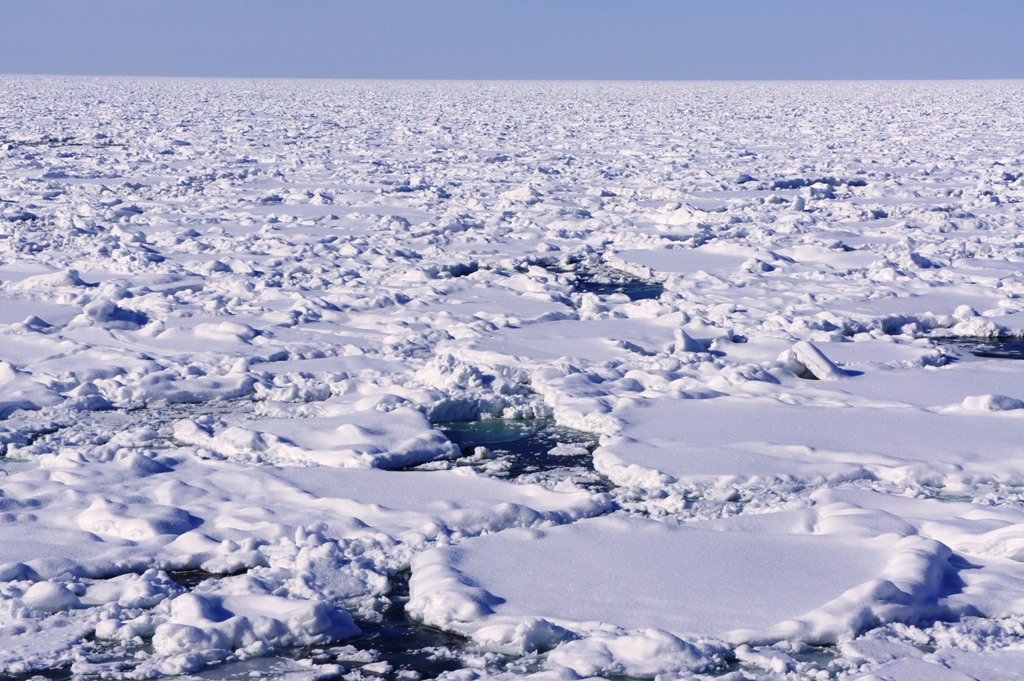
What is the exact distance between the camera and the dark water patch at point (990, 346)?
6426 millimetres

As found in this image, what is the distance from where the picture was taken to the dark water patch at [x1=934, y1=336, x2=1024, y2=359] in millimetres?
6426

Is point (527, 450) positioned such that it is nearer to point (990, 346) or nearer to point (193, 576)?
point (193, 576)

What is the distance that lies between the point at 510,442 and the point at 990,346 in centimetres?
327

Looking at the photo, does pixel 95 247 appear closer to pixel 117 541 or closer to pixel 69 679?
pixel 117 541

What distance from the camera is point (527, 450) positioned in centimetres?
484

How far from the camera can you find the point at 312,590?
3369mm

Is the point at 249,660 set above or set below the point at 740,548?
below

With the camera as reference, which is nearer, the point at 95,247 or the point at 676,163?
the point at 95,247

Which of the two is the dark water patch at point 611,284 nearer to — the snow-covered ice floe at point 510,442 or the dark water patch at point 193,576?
the snow-covered ice floe at point 510,442

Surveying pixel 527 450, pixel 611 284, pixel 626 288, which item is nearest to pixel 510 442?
pixel 527 450

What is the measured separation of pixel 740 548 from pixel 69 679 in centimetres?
199

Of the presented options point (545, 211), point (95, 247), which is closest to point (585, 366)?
point (95, 247)

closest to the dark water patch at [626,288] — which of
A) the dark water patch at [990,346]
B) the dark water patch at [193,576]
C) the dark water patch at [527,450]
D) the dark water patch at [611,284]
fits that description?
the dark water patch at [611,284]

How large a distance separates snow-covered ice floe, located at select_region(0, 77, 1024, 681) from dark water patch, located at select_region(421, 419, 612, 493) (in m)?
0.02
